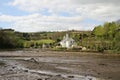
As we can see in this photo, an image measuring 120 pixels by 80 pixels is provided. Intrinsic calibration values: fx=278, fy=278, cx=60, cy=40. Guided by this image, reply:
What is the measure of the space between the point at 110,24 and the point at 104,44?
30.9m

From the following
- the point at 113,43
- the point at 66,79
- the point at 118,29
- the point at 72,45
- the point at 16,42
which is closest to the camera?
the point at 66,79

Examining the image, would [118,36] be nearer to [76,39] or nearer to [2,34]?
[76,39]

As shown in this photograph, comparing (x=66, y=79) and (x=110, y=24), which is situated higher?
(x=110, y=24)

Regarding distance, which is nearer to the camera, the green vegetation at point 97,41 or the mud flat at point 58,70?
the mud flat at point 58,70

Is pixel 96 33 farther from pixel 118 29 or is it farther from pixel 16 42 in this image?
pixel 16 42

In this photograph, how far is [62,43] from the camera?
171 m

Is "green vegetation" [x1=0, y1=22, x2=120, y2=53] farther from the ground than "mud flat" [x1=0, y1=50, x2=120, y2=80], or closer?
farther from the ground

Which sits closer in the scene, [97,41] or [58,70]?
[58,70]

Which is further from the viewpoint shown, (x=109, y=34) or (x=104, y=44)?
(x=109, y=34)

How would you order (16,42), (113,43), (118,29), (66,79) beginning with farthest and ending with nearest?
(16,42), (118,29), (113,43), (66,79)

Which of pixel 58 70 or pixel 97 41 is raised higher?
pixel 97 41

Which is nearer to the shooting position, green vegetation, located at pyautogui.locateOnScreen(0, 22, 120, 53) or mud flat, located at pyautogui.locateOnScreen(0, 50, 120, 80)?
mud flat, located at pyautogui.locateOnScreen(0, 50, 120, 80)

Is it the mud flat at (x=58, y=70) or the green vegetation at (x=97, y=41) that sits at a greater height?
the green vegetation at (x=97, y=41)

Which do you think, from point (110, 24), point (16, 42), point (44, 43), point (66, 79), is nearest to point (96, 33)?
point (110, 24)
